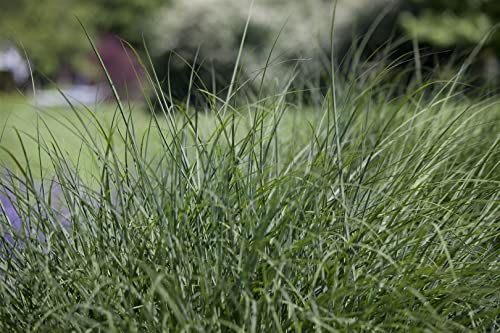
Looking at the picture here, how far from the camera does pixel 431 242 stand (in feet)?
4.46

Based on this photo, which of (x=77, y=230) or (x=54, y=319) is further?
(x=77, y=230)

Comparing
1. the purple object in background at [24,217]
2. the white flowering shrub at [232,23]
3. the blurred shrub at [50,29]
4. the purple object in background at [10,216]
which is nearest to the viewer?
the purple object in background at [24,217]

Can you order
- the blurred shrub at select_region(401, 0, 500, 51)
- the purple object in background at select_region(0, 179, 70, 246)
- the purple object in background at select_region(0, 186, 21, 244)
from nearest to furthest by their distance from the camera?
1. the purple object in background at select_region(0, 179, 70, 246)
2. the purple object in background at select_region(0, 186, 21, 244)
3. the blurred shrub at select_region(401, 0, 500, 51)

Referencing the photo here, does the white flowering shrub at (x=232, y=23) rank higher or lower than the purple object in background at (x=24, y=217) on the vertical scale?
lower

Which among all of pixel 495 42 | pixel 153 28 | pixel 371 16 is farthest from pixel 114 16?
pixel 495 42

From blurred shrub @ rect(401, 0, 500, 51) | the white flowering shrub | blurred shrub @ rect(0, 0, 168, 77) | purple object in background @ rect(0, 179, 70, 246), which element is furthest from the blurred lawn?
blurred shrub @ rect(0, 0, 168, 77)

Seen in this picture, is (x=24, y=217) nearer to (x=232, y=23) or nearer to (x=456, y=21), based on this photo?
(x=232, y=23)

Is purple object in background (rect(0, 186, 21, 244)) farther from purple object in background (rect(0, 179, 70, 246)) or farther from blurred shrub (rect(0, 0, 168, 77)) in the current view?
blurred shrub (rect(0, 0, 168, 77))

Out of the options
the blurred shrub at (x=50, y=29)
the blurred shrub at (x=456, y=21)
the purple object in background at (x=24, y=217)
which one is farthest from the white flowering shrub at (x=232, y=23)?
the purple object in background at (x=24, y=217)

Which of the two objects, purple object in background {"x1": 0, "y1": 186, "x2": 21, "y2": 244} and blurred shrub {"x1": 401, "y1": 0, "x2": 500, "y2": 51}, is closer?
purple object in background {"x1": 0, "y1": 186, "x2": 21, "y2": 244}

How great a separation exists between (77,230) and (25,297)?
0.60ft

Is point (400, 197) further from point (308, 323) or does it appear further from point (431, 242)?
point (308, 323)

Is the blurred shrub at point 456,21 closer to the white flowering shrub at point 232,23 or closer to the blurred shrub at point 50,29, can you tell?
the white flowering shrub at point 232,23

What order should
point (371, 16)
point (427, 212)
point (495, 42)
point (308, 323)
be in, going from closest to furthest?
point (308, 323), point (427, 212), point (495, 42), point (371, 16)
